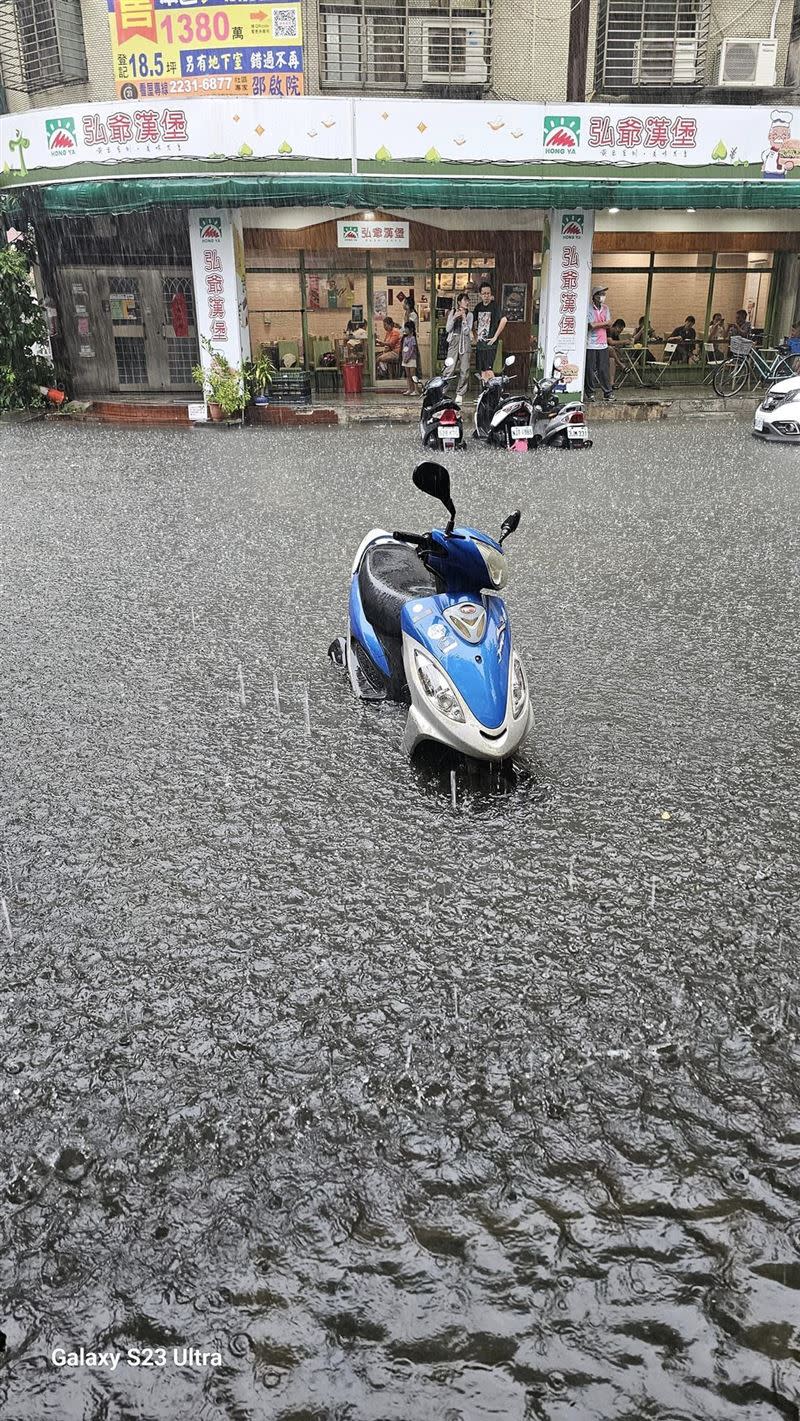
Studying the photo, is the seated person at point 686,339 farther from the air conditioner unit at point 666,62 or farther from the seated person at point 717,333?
the air conditioner unit at point 666,62

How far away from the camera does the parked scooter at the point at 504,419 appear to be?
15.2 metres

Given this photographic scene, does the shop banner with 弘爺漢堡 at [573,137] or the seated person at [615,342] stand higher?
the shop banner with 弘爺漢堡 at [573,137]

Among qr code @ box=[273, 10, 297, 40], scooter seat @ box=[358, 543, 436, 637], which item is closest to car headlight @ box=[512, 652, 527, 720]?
scooter seat @ box=[358, 543, 436, 637]

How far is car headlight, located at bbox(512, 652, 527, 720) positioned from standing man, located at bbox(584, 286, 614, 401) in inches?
647

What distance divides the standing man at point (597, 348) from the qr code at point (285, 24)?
6895 mm

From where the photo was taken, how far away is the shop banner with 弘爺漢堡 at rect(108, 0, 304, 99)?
56.6ft

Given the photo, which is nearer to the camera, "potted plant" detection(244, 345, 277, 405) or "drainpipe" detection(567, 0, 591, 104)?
"potted plant" detection(244, 345, 277, 405)

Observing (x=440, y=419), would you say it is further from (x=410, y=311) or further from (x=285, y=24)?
(x=285, y=24)

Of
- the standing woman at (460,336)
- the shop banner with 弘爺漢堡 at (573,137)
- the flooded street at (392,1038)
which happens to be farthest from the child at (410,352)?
the flooded street at (392,1038)

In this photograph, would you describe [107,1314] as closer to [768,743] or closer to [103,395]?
[768,743]

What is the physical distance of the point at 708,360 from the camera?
22422 millimetres

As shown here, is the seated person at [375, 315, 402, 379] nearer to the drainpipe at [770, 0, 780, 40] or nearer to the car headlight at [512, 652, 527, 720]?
the drainpipe at [770, 0, 780, 40]

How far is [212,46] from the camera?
1736cm

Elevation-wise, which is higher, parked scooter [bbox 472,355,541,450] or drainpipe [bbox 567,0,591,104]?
drainpipe [bbox 567,0,591,104]
